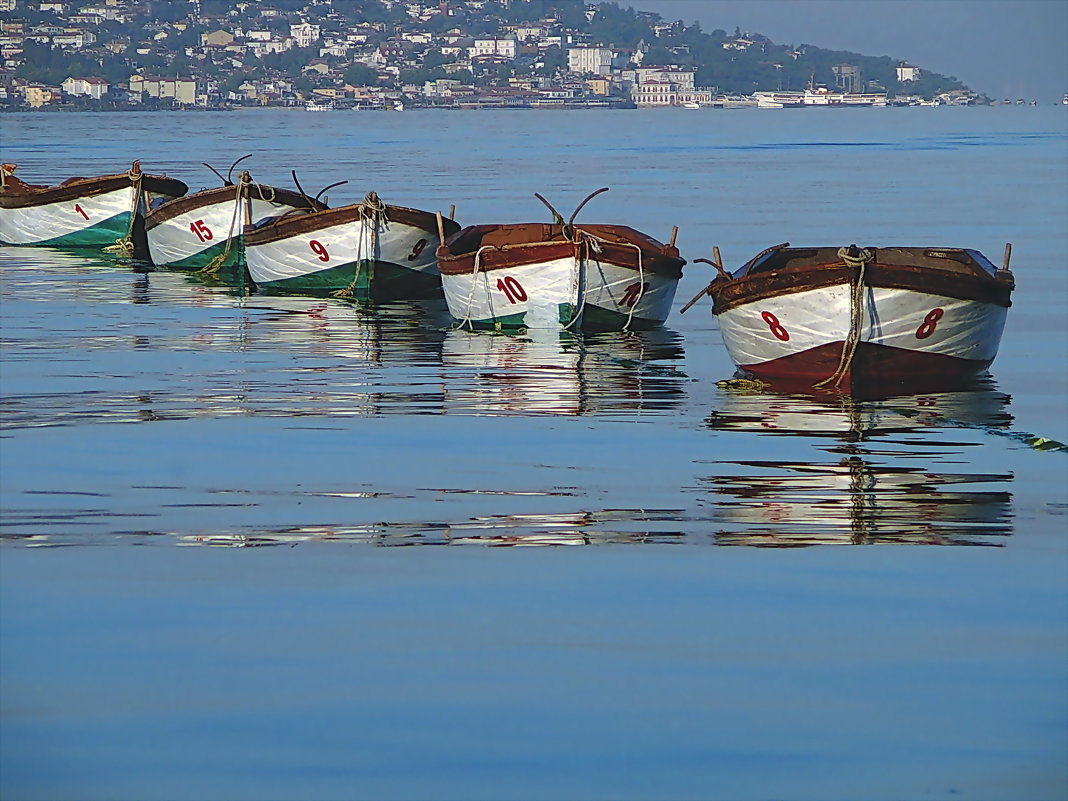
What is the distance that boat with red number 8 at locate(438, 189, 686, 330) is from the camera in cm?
1886

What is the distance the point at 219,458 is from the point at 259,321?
9.41m

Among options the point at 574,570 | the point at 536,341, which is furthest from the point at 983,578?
the point at 536,341

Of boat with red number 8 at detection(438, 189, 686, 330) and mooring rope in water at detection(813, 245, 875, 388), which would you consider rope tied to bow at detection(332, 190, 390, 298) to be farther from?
mooring rope in water at detection(813, 245, 875, 388)

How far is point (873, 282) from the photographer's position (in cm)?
1465

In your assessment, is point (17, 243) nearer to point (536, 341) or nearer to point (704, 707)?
point (536, 341)

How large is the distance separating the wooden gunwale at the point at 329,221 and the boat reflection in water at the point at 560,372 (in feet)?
11.9

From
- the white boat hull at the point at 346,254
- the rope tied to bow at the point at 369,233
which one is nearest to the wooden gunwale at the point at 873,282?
the rope tied to bow at the point at 369,233

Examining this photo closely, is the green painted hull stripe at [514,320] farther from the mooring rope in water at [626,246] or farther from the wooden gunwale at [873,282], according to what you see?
the wooden gunwale at [873,282]

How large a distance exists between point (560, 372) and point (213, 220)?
12.5 metres

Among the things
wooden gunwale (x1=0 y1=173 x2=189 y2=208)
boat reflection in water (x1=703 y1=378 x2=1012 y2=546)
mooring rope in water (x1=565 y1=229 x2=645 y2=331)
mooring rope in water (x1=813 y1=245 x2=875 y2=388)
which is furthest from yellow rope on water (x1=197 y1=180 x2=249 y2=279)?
mooring rope in water (x1=813 y1=245 x2=875 y2=388)

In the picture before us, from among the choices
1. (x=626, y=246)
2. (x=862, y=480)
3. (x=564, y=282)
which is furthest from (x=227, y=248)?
(x=862, y=480)

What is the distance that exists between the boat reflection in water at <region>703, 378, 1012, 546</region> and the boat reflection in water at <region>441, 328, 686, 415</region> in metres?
1.12

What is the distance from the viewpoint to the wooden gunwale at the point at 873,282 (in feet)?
48.1

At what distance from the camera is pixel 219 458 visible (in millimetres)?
12531
